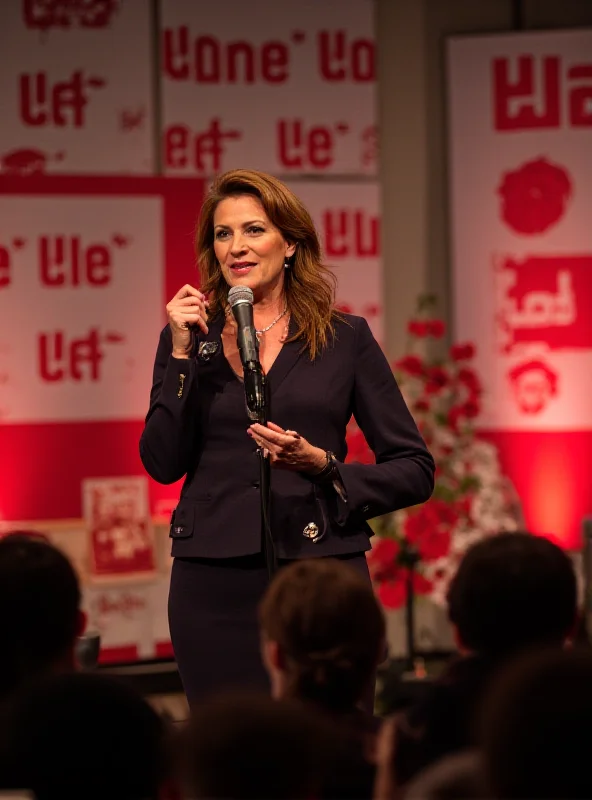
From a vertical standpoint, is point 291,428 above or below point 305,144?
below

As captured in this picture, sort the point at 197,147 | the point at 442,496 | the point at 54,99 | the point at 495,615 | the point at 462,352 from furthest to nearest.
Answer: the point at 197,147, the point at 54,99, the point at 462,352, the point at 442,496, the point at 495,615

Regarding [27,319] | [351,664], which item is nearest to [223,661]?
[351,664]

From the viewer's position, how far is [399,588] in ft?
18.2

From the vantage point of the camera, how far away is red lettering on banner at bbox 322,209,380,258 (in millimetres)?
5723

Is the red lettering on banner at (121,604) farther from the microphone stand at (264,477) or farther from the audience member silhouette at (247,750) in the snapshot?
the audience member silhouette at (247,750)

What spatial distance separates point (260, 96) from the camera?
568 cm

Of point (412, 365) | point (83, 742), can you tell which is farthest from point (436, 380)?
point (83, 742)

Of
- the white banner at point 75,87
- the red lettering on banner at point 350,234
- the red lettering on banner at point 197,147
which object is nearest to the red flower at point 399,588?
the red lettering on banner at point 350,234

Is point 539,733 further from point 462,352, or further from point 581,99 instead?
point 581,99

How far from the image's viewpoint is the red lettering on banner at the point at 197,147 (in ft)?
18.4

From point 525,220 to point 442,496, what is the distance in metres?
1.47

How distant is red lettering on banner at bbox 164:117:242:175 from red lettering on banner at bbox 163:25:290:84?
8.8 inches

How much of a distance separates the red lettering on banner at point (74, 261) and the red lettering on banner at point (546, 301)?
1856 mm

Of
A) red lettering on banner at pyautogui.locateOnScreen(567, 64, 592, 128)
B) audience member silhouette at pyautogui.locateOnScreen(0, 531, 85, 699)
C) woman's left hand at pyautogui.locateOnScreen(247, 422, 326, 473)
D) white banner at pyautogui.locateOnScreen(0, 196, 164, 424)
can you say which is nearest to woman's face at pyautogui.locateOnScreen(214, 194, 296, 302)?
woman's left hand at pyautogui.locateOnScreen(247, 422, 326, 473)
